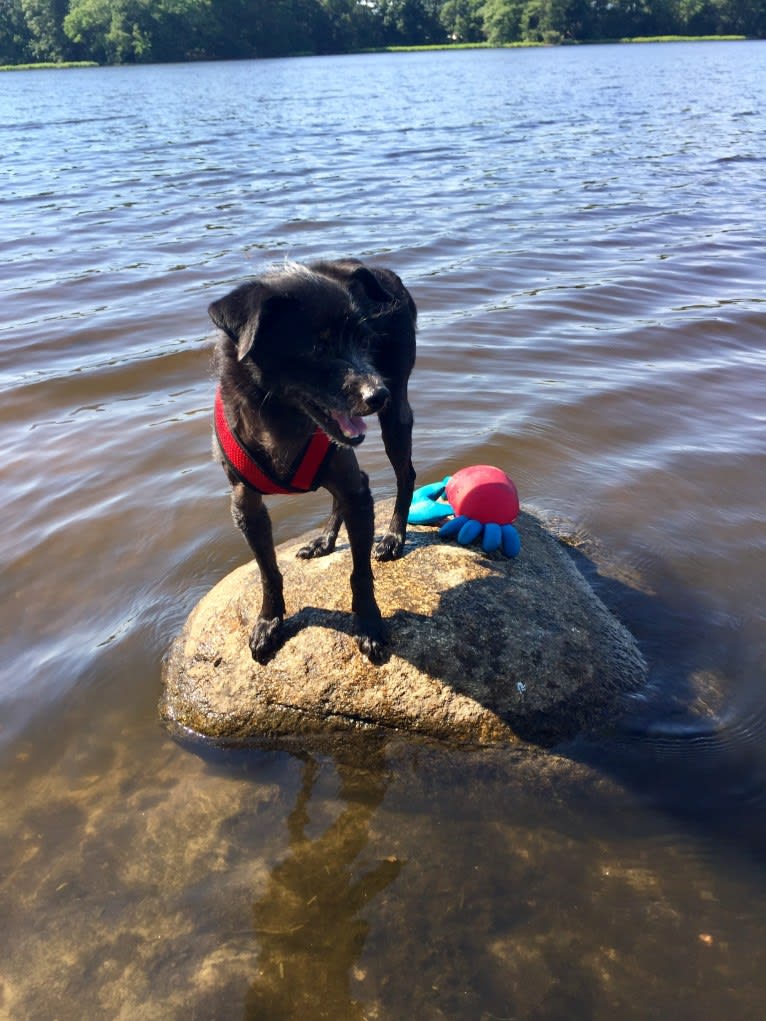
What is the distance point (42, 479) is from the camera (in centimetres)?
745

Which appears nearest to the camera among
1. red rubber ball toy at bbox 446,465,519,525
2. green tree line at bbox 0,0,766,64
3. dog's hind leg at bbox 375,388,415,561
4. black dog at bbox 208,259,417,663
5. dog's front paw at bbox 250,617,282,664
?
black dog at bbox 208,259,417,663

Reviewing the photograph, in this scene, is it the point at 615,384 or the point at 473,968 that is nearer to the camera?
the point at 473,968

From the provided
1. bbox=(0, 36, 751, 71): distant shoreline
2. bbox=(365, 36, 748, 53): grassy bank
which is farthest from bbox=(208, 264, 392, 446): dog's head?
bbox=(365, 36, 748, 53): grassy bank

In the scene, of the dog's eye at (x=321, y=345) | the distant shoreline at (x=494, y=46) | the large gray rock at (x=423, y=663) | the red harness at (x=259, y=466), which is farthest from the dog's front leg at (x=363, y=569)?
the distant shoreline at (x=494, y=46)

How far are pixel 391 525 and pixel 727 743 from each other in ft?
7.44

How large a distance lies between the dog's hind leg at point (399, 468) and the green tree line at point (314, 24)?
3837 inches

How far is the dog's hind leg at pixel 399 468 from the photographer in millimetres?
4871

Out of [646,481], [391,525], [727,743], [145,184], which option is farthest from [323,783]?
[145,184]

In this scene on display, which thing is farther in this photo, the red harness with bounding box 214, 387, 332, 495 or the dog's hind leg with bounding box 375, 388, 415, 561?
the dog's hind leg with bounding box 375, 388, 415, 561

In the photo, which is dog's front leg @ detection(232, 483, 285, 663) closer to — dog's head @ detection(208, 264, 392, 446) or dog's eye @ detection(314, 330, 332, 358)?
dog's head @ detection(208, 264, 392, 446)

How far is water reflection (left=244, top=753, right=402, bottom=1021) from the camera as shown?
321 cm

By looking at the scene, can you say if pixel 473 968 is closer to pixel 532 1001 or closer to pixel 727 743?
pixel 532 1001

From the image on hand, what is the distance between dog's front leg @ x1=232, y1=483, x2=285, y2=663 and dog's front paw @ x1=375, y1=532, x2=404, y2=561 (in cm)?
72

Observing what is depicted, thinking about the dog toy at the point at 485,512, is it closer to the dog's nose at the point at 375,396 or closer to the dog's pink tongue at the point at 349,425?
A: the dog's pink tongue at the point at 349,425
